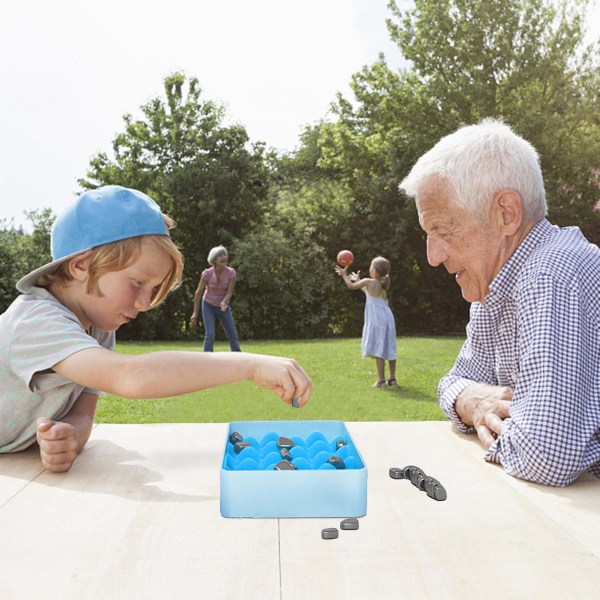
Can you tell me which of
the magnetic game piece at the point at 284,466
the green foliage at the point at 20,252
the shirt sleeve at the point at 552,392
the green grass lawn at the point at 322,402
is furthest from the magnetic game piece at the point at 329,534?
the green foliage at the point at 20,252

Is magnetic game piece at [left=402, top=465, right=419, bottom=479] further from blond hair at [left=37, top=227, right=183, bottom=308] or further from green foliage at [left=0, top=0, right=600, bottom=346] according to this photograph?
green foliage at [left=0, top=0, right=600, bottom=346]

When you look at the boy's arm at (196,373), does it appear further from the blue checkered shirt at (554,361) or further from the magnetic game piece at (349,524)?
the blue checkered shirt at (554,361)

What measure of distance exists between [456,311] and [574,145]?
6391 millimetres

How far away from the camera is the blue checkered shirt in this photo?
1.67m

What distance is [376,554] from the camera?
118 cm

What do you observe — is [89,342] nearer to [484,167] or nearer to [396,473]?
[396,473]

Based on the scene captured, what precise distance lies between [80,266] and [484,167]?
1152 millimetres

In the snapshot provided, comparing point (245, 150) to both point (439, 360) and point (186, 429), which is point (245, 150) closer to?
point (439, 360)

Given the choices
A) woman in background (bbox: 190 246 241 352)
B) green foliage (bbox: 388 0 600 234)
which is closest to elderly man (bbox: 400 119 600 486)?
woman in background (bbox: 190 246 241 352)

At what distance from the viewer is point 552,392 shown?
1.72 m

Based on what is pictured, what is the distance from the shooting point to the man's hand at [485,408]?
2.00m

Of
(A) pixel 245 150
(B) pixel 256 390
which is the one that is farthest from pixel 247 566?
(A) pixel 245 150

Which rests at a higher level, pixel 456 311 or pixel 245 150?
pixel 245 150

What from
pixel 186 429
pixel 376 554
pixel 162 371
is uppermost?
pixel 162 371
